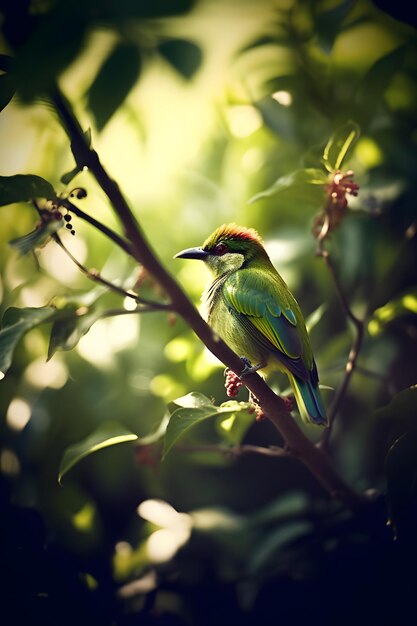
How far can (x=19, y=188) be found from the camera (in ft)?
4.24

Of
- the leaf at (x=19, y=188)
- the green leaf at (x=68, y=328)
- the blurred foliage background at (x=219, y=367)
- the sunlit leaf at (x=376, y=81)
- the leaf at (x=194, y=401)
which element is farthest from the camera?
the blurred foliage background at (x=219, y=367)

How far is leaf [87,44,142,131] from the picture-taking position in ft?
3.77

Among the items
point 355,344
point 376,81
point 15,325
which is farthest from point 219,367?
point 376,81

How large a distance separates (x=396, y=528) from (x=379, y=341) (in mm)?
983

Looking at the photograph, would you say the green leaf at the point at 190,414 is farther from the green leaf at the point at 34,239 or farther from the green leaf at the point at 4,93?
the green leaf at the point at 4,93

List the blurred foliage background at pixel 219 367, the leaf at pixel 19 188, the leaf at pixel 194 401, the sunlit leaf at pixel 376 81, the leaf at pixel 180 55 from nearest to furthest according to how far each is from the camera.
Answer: the leaf at pixel 180 55, the leaf at pixel 19 188, the leaf at pixel 194 401, the sunlit leaf at pixel 376 81, the blurred foliage background at pixel 219 367

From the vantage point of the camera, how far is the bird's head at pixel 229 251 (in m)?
2.02

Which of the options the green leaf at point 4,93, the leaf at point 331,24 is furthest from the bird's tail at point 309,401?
the green leaf at point 4,93

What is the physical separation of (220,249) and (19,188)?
3.05ft

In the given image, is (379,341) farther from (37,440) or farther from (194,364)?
(37,440)

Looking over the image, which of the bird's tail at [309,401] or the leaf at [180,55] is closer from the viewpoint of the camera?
the leaf at [180,55]

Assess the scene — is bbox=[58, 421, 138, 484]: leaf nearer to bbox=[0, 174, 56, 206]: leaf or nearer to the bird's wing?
the bird's wing

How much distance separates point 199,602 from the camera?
2.19m

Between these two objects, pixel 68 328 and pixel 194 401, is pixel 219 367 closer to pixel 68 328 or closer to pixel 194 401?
pixel 194 401
